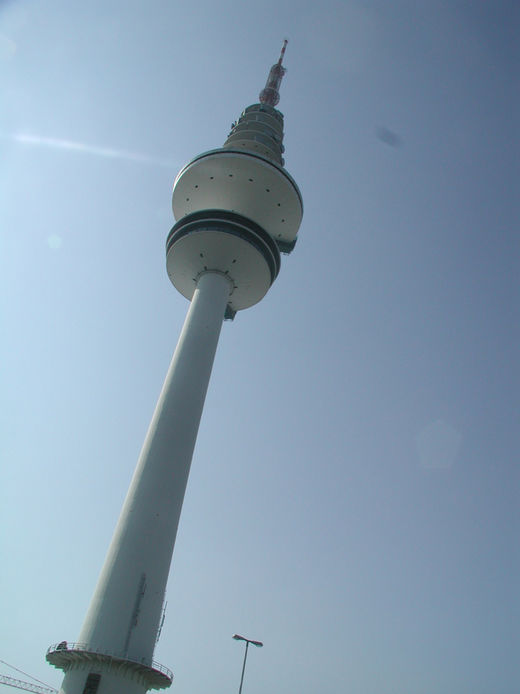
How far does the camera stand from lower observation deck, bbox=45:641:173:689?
24125mm

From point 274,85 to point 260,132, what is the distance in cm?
1421

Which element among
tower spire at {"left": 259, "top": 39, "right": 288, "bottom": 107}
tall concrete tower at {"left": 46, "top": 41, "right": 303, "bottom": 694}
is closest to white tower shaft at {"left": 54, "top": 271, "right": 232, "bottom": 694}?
tall concrete tower at {"left": 46, "top": 41, "right": 303, "bottom": 694}

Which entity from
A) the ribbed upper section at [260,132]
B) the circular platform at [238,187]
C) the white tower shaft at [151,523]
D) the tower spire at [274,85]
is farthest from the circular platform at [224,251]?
the tower spire at [274,85]

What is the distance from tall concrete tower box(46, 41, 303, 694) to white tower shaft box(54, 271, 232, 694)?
56mm

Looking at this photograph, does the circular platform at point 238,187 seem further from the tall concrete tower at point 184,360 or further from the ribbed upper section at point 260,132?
the ribbed upper section at point 260,132

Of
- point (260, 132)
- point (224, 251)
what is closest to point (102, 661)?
point (224, 251)

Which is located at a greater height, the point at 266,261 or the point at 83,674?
the point at 266,261

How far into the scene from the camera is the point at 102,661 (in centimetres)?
2406

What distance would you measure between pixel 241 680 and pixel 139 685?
8733 millimetres

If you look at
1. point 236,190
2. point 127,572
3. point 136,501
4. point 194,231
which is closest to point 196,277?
point 194,231

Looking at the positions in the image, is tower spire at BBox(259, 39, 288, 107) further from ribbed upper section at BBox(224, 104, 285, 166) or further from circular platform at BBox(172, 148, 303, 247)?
circular platform at BBox(172, 148, 303, 247)

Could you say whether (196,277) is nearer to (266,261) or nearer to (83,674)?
(266,261)

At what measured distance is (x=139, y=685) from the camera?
2466cm

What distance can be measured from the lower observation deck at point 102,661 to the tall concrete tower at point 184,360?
0.06 m
